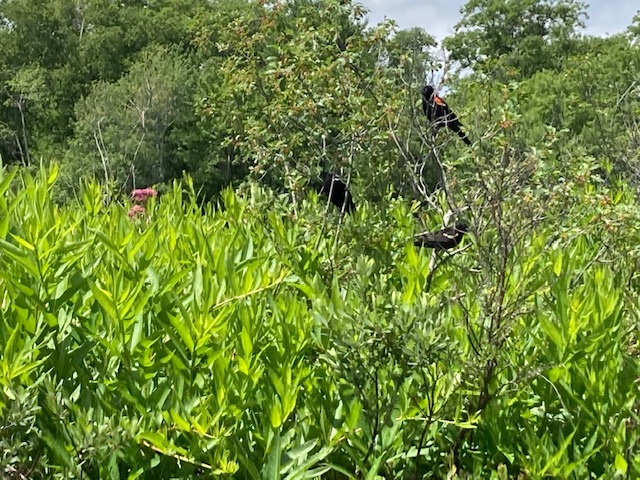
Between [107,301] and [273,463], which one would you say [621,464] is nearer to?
[273,463]

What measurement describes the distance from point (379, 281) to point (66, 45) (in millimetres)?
37437

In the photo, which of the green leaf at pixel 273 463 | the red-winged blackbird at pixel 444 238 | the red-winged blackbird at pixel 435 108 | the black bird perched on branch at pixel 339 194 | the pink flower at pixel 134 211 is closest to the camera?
the green leaf at pixel 273 463

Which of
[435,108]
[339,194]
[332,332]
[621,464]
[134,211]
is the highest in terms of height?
[435,108]

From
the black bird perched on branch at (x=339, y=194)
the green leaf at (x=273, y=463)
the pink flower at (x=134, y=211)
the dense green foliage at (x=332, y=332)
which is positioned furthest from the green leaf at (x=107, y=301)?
the pink flower at (x=134, y=211)

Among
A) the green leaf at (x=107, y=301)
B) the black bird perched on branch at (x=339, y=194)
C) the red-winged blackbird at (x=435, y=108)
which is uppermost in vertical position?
the red-winged blackbird at (x=435, y=108)

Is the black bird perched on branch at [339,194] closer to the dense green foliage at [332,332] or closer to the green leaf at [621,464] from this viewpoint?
the dense green foliage at [332,332]

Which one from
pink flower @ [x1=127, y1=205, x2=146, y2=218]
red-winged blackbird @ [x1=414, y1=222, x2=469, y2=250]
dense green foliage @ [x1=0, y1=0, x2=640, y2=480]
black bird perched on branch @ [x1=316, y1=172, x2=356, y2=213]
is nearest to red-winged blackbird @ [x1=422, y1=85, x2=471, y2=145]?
dense green foliage @ [x1=0, y1=0, x2=640, y2=480]

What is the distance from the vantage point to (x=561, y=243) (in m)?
3.35

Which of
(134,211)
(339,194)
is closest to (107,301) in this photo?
(339,194)

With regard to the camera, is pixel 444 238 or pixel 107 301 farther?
pixel 444 238

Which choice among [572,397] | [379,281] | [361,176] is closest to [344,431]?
[379,281]

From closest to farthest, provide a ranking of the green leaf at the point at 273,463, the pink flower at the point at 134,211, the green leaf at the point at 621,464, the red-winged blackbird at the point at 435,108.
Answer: the green leaf at the point at 273,463 → the green leaf at the point at 621,464 → the red-winged blackbird at the point at 435,108 → the pink flower at the point at 134,211

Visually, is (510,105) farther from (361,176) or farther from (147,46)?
(147,46)

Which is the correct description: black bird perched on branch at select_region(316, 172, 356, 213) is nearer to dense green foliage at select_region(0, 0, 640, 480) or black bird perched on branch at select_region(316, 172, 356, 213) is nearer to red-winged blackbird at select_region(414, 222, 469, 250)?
dense green foliage at select_region(0, 0, 640, 480)
